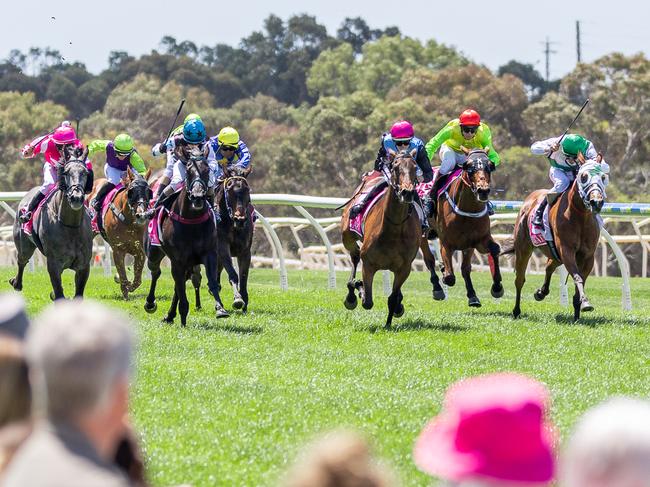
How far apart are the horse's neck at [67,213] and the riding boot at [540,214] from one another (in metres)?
4.67

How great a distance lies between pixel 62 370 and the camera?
2756 millimetres

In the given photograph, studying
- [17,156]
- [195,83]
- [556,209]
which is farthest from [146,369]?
[195,83]

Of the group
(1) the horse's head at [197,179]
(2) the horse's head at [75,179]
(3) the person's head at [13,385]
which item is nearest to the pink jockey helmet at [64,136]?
(2) the horse's head at [75,179]

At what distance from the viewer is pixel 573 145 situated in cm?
1355

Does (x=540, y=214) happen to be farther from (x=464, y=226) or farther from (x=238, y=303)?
(x=238, y=303)

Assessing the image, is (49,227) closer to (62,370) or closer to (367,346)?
(367,346)

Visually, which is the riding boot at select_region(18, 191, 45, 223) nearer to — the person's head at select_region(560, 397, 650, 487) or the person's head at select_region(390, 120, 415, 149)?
the person's head at select_region(390, 120, 415, 149)

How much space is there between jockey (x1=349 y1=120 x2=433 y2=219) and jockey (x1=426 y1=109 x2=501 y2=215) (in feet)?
4.43

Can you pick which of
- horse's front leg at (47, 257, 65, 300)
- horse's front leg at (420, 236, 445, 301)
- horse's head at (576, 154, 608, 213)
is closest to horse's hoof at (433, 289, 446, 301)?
horse's front leg at (420, 236, 445, 301)

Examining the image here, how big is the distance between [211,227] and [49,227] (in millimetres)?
1741

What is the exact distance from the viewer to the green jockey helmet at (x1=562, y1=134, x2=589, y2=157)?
13562mm

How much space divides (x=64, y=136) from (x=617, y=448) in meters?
12.8

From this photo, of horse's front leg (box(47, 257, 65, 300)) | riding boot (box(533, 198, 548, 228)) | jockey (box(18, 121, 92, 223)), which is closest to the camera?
horse's front leg (box(47, 257, 65, 300))

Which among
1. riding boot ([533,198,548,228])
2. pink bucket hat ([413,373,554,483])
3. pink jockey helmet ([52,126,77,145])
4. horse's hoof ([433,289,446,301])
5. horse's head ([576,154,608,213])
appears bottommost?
horse's hoof ([433,289,446,301])
